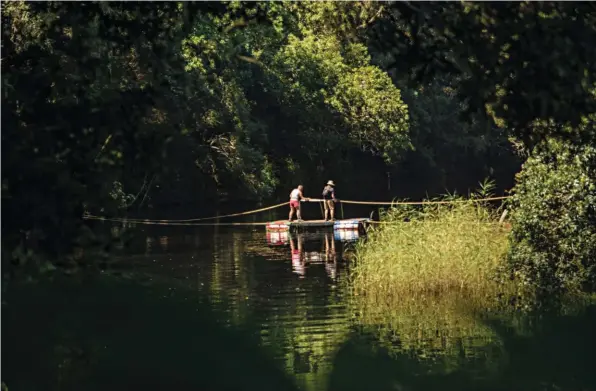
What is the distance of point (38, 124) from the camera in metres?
7.99

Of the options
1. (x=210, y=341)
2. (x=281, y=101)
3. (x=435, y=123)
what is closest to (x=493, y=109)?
(x=210, y=341)

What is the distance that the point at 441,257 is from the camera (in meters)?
20.7

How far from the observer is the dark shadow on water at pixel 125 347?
14.9m

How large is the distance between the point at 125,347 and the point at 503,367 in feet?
19.6

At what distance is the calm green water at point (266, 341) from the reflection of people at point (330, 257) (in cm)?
124

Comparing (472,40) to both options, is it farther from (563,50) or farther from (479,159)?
(479,159)

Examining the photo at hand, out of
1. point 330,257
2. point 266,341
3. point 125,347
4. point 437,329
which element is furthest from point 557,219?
point 330,257

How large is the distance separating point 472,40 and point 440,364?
348 inches

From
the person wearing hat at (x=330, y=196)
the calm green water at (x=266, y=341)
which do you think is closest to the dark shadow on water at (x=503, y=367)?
the calm green water at (x=266, y=341)

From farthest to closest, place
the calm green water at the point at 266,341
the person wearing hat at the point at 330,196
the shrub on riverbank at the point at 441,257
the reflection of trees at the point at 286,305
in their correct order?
the person wearing hat at the point at 330,196 → the shrub on riverbank at the point at 441,257 → the reflection of trees at the point at 286,305 → the calm green water at the point at 266,341

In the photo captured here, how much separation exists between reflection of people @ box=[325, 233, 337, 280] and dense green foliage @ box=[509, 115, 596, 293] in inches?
281

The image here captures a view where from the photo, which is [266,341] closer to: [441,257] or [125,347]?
[125,347]

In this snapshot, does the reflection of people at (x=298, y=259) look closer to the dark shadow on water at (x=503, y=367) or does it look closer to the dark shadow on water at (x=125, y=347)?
the dark shadow on water at (x=125, y=347)

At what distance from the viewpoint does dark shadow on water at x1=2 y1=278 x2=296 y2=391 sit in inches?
588
